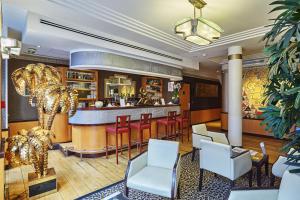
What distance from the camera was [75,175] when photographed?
11.1 feet

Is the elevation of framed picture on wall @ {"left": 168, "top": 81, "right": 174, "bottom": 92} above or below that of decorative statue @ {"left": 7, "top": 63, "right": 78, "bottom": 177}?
above

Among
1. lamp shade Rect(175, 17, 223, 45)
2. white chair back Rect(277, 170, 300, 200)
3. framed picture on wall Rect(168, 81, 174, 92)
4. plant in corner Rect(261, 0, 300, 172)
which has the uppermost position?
lamp shade Rect(175, 17, 223, 45)

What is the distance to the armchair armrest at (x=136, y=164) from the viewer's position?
2.37 meters

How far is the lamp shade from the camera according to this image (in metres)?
2.90

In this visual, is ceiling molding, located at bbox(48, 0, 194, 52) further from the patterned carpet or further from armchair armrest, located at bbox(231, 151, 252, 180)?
armchair armrest, located at bbox(231, 151, 252, 180)

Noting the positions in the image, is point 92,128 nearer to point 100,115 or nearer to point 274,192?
point 100,115

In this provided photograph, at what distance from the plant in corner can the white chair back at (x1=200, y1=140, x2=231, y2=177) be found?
130 centimetres

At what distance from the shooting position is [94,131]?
4.38 m

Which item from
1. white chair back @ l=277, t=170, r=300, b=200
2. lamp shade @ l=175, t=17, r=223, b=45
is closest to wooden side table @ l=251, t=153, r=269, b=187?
white chair back @ l=277, t=170, r=300, b=200

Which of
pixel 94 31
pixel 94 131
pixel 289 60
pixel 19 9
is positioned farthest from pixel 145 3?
pixel 94 131

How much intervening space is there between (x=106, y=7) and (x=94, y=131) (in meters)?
2.72

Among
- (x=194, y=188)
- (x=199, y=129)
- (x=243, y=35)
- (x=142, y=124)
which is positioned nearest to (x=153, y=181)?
(x=194, y=188)

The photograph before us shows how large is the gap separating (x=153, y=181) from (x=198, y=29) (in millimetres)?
2385

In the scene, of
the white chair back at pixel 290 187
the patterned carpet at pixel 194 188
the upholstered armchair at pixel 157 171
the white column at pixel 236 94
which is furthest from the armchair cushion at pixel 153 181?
the white column at pixel 236 94
